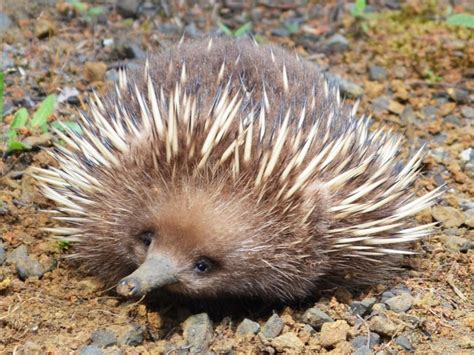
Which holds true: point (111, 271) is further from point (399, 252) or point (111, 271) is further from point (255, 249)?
point (399, 252)

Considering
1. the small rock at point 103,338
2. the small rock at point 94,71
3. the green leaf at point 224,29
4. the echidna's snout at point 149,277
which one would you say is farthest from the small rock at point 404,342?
the green leaf at point 224,29

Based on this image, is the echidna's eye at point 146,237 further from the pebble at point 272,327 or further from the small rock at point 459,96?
the small rock at point 459,96

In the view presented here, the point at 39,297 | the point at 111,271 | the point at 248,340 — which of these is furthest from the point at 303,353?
the point at 39,297

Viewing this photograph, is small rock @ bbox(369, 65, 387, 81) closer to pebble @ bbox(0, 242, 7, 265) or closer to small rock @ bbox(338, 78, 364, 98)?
small rock @ bbox(338, 78, 364, 98)

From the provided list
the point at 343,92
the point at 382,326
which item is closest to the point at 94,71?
the point at 343,92

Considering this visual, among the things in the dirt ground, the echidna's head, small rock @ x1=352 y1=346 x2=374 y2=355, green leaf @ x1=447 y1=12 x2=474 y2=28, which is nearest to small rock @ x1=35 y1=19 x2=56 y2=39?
the dirt ground
